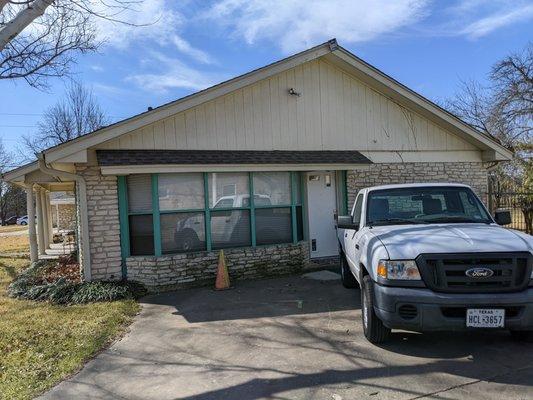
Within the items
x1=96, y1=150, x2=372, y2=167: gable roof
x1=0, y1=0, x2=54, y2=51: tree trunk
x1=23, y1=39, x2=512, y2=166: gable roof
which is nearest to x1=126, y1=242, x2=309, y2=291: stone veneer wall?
x1=96, y1=150, x2=372, y2=167: gable roof

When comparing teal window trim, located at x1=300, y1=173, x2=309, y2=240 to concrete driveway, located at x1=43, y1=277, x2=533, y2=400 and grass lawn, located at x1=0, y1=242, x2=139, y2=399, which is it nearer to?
concrete driveway, located at x1=43, y1=277, x2=533, y2=400

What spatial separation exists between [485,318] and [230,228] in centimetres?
628

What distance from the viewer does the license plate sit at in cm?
429

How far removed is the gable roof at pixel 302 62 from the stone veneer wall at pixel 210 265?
99.0 inches

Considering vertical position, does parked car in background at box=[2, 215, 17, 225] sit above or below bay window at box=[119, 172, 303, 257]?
below

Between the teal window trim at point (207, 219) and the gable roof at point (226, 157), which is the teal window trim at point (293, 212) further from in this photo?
the teal window trim at point (207, 219)

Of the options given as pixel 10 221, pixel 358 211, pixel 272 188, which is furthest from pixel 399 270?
pixel 10 221

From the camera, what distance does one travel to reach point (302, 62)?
10281 mm

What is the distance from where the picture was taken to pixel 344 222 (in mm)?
6668

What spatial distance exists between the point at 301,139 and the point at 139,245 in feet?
→ 14.8

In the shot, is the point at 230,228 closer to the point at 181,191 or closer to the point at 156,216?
the point at 181,191

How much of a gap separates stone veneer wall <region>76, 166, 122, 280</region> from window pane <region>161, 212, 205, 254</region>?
36.7 inches

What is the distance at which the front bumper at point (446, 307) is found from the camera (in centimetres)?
430

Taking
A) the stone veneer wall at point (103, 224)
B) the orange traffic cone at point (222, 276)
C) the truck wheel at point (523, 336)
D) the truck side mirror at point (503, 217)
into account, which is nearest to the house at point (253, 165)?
the stone veneer wall at point (103, 224)
